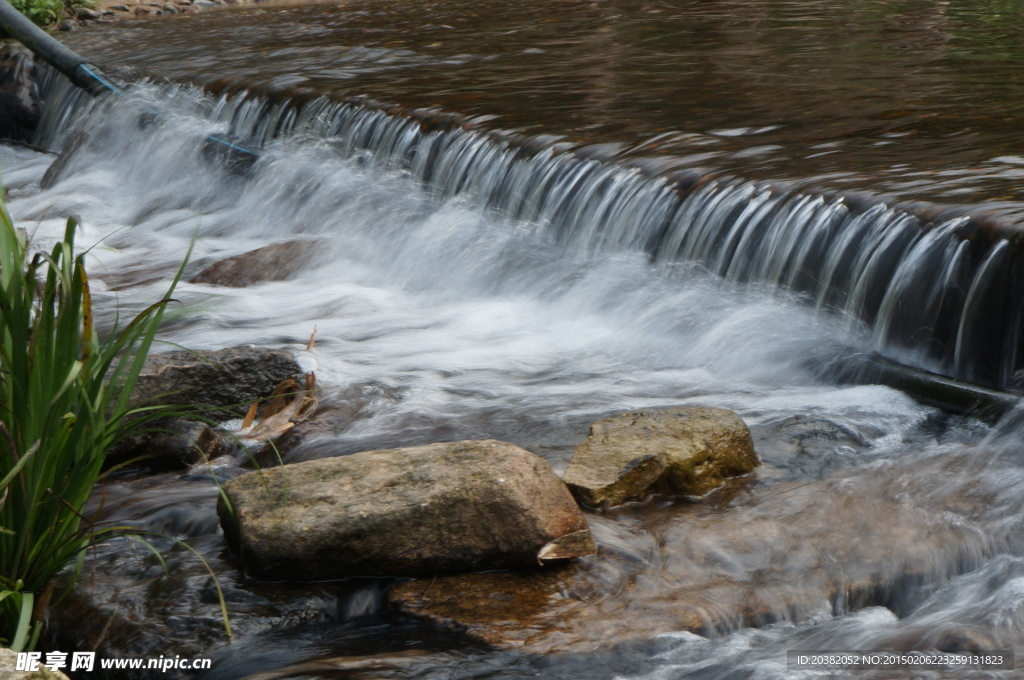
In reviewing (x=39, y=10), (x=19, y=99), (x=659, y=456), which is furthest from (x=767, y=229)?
(x=39, y=10)

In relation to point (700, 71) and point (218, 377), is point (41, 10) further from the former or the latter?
point (218, 377)

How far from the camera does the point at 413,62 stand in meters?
10.8

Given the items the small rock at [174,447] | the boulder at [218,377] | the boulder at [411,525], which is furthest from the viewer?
the boulder at [218,377]

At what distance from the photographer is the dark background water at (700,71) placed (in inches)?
245

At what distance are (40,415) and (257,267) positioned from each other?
181 inches

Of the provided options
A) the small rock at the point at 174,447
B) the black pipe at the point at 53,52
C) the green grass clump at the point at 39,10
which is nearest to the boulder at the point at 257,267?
the small rock at the point at 174,447

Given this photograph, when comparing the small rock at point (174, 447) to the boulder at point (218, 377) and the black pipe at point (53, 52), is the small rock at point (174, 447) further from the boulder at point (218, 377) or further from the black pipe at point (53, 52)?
the black pipe at point (53, 52)

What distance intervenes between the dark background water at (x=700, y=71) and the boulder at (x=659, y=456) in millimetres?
1746

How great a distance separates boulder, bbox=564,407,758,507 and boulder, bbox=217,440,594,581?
0.38 metres

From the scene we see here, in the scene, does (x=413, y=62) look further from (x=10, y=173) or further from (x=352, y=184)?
(x=10, y=173)

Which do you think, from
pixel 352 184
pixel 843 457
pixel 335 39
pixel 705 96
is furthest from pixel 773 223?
pixel 335 39

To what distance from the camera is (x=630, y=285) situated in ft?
20.6

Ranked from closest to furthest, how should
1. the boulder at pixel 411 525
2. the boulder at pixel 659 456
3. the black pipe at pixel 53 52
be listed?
1. the boulder at pixel 411 525
2. the boulder at pixel 659 456
3. the black pipe at pixel 53 52

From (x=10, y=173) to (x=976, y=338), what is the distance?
9825mm
